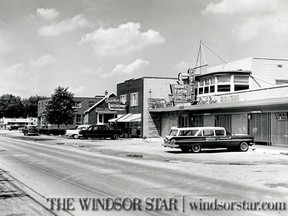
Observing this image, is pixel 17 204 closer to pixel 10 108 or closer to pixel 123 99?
pixel 123 99

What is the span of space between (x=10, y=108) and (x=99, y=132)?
10763 centimetres

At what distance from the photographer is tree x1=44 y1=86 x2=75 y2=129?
60.8m

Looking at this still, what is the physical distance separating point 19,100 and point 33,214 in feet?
495

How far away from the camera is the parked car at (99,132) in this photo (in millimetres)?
44156

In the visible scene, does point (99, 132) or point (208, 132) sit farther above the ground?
point (208, 132)

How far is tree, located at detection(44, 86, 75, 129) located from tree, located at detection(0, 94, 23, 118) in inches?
3459

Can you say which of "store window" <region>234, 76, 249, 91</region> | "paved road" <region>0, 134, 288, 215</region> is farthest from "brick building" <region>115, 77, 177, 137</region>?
"paved road" <region>0, 134, 288, 215</region>

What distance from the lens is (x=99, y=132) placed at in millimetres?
44312

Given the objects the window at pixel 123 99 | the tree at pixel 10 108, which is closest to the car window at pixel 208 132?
the window at pixel 123 99

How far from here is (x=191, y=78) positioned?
3906 cm

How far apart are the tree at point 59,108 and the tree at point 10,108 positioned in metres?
87.8

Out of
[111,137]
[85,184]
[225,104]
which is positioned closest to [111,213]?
[85,184]

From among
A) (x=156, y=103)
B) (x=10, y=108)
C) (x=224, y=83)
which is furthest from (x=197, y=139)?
(x=10, y=108)

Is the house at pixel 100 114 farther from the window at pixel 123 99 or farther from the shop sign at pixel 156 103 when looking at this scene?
the shop sign at pixel 156 103
